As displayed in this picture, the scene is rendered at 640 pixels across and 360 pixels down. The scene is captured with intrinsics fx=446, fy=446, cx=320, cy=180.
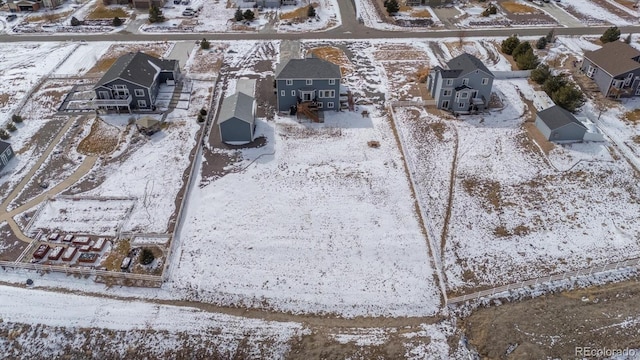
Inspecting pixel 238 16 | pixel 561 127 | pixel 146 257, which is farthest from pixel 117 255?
pixel 238 16

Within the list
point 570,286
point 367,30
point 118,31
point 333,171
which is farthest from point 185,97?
point 570,286

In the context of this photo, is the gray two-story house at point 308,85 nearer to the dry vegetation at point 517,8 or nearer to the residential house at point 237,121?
the residential house at point 237,121

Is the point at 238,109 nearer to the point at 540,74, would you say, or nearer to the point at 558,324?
the point at 558,324

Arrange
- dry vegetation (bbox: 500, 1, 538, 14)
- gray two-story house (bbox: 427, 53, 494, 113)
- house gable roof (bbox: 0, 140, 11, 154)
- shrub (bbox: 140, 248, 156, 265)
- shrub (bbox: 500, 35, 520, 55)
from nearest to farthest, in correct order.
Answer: shrub (bbox: 140, 248, 156, 265), house gable roof (bbox: 0, 140, 11, 154), gray two-story house (bbox: 427, 53, 494, 113), shrub (bbox: 500, 35, 520, 55), dry vegetation (bbox: 500, 1, 538, 14)

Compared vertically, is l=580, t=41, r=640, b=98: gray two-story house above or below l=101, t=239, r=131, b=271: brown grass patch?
above

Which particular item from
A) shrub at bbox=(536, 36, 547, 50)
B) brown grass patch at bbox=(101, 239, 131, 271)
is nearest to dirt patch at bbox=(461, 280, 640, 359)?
brown grass patch at bbox=(101, 239, 131, 271)

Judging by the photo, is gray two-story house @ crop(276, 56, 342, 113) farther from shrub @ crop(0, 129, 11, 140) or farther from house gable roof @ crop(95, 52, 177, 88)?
shrub @ crop(0, 129, 11, 140)
